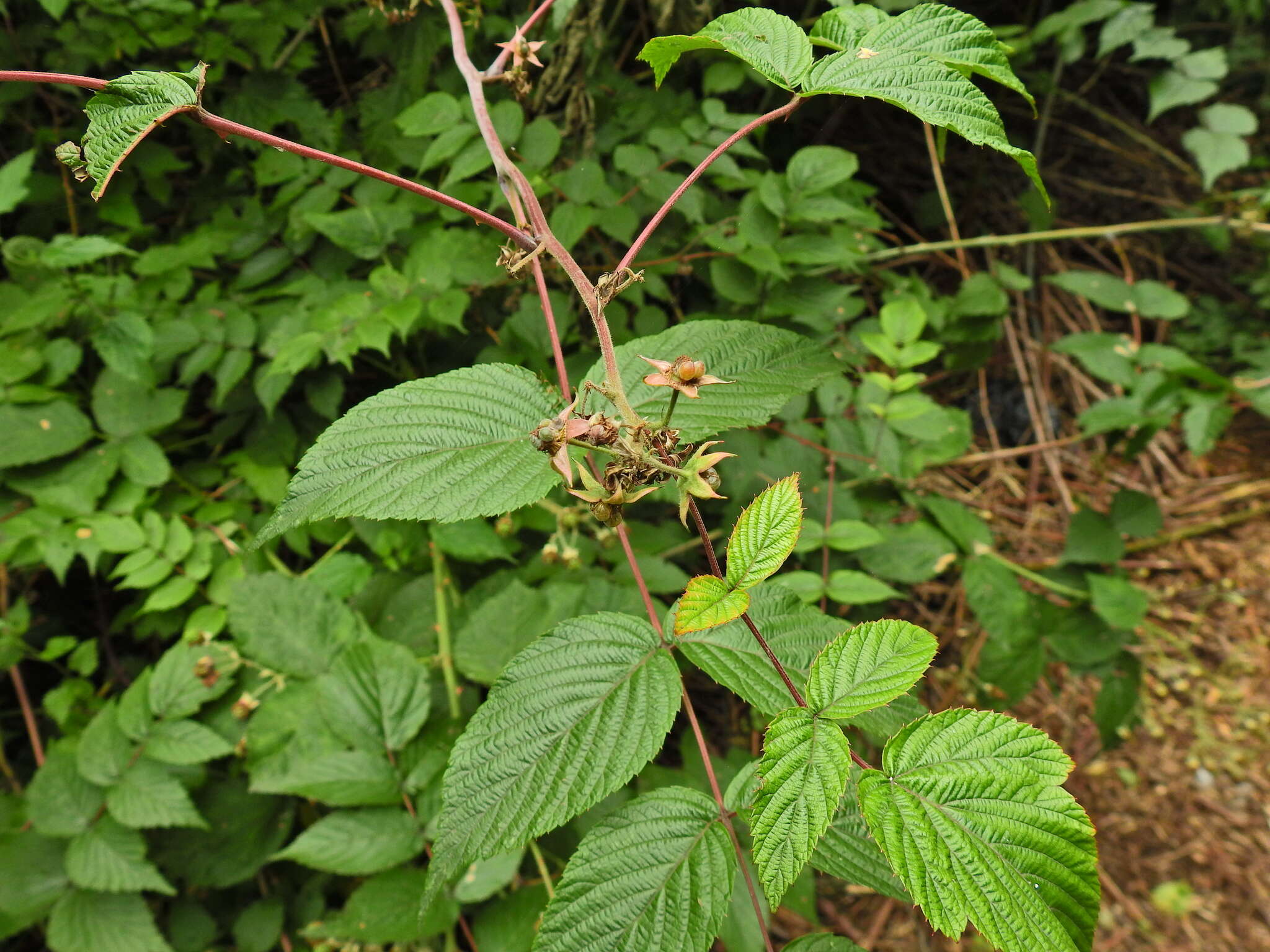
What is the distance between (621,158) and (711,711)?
1.39m

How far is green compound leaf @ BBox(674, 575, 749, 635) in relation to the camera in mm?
546

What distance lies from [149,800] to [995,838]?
1.43 m

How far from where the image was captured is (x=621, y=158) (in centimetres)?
146

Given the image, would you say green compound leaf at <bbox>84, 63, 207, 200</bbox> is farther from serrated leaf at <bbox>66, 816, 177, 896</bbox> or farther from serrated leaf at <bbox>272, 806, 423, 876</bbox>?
serrated leaf at <bbox>66, 816, 177, 896</bbox>

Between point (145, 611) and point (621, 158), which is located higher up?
point (621, 158)

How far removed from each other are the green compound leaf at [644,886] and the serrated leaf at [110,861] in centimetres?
109

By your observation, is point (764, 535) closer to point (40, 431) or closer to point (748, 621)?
point (748, 621)

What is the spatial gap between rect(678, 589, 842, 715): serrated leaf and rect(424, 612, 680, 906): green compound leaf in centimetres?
4

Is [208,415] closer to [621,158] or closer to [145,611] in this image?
[145,611]

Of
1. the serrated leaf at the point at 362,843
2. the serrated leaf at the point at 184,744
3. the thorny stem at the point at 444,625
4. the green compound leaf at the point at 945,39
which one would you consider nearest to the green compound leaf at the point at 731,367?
the green compound leaf at the point at 945,39

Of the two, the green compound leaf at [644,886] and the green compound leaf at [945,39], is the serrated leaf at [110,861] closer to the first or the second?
the green compound leaf at [644,886]

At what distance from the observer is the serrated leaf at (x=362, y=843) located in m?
1.14

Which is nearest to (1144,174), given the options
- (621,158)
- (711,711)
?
(621,158)

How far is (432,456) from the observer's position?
681mm
